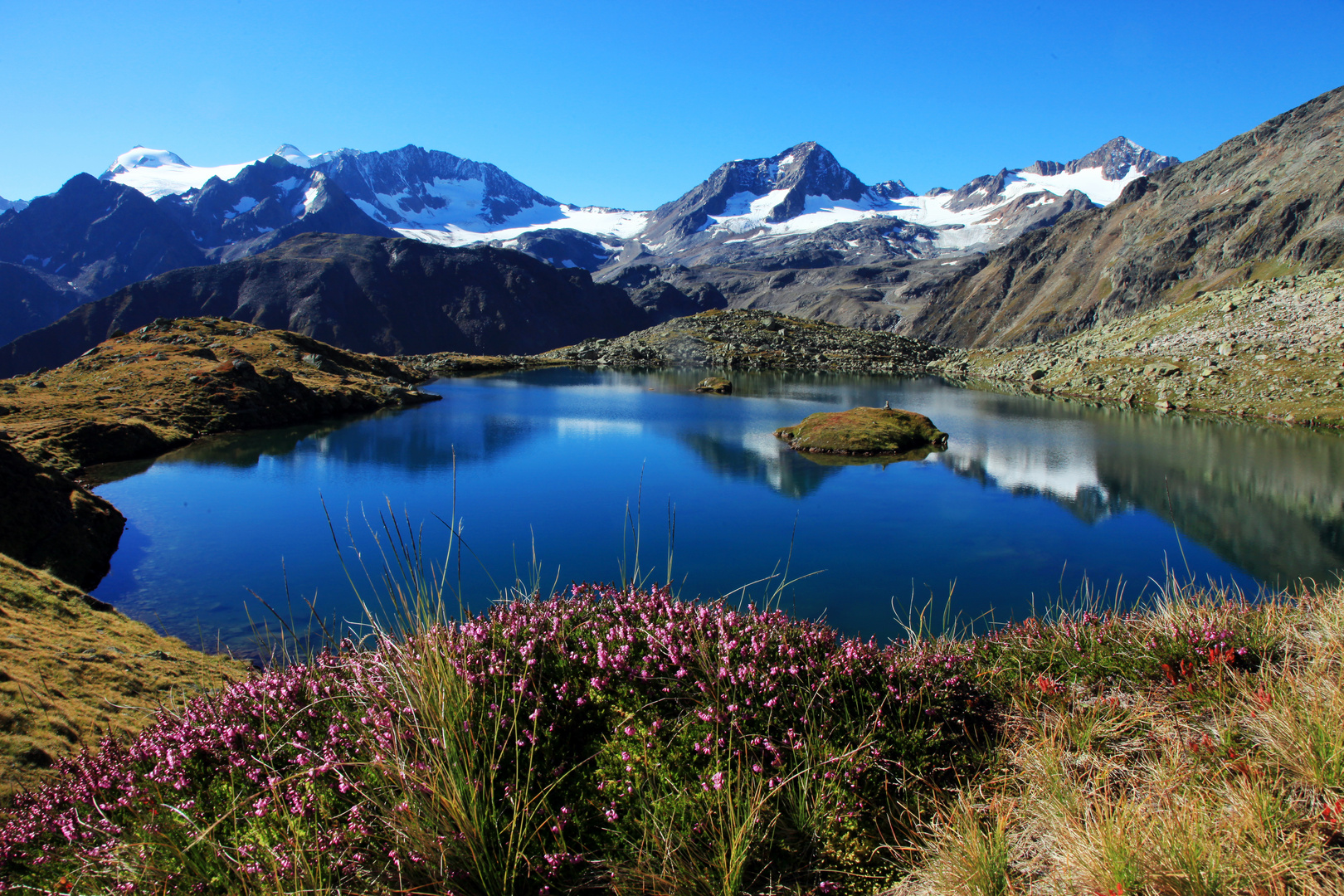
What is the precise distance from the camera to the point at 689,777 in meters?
3.75

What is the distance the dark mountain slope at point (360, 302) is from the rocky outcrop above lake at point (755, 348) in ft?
274

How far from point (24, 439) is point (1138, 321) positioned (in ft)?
253

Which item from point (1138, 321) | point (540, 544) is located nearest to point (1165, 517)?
point (540, 544)

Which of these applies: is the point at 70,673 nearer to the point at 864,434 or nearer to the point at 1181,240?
the point at 864,434

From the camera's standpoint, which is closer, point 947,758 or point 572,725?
point 572,725

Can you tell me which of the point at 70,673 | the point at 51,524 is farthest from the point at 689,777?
the point at 51,524

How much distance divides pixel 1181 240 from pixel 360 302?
172 meters

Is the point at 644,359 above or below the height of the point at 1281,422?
above

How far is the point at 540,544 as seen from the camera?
15133 mm

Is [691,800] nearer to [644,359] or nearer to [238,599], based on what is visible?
[238,599]

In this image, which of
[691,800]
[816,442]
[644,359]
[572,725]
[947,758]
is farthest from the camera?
[644,359]

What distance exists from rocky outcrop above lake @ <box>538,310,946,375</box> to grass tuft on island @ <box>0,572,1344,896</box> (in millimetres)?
76453

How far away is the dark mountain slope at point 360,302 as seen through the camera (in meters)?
146

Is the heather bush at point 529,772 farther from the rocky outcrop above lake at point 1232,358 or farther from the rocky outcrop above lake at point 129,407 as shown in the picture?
the rocky outcrop above lake at point 1232,358
